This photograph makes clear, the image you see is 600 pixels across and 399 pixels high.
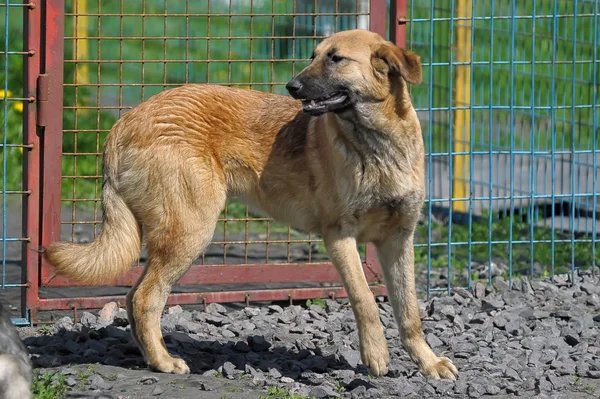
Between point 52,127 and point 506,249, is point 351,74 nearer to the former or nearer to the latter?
point 52,127

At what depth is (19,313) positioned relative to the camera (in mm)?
6363

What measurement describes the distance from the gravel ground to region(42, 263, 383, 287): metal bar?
0.65ft

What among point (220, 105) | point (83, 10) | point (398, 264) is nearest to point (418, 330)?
point (398, 264)

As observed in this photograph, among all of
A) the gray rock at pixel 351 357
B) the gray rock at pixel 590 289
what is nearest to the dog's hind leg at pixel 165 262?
the gray rock at pixel 351 357

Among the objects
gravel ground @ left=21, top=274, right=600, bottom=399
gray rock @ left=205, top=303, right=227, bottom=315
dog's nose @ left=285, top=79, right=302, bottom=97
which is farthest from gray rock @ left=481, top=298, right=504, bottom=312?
dog's nose @ left=285, top=79, right=302, bottom=97

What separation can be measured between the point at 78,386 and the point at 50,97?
1.98m

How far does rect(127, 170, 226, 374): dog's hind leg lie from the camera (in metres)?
5.20

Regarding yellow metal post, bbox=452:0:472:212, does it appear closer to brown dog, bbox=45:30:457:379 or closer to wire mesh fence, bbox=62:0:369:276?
wire mesh fence, bbox=62:0:369:276

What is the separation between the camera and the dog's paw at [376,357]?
5.01m

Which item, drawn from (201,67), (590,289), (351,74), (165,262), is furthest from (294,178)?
(201,67)

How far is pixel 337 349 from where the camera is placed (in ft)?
18.1

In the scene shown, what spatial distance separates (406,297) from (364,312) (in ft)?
1.38

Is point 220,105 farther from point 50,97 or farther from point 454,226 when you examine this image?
point 454,226

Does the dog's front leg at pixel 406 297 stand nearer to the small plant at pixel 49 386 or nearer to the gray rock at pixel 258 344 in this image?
the gray rock at pixel 258 344
